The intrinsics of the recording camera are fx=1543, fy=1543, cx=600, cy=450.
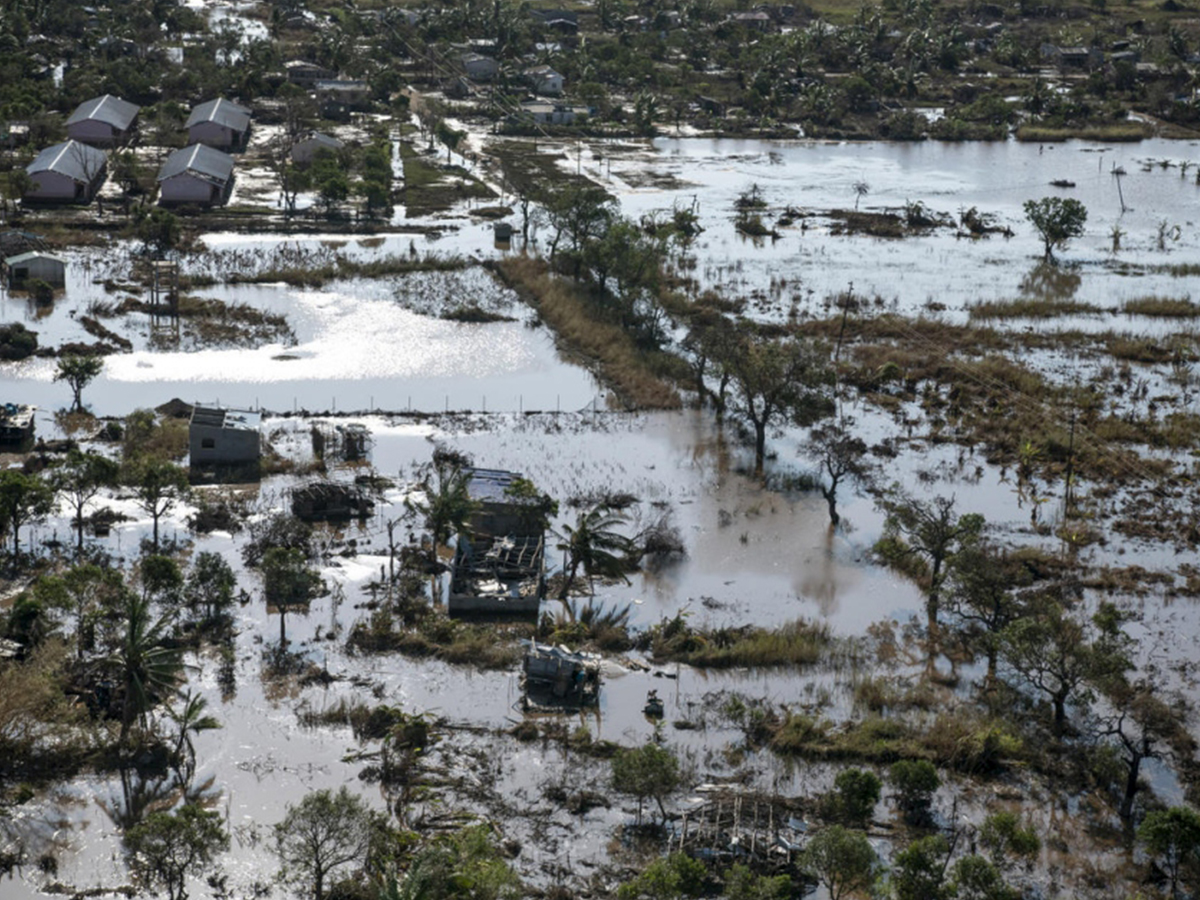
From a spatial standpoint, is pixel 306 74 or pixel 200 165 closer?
pixel 200 165

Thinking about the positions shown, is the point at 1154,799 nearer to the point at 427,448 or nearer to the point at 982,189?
the point at 427,448

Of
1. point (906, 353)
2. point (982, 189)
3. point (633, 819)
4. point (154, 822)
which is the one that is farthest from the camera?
point (982, 189)

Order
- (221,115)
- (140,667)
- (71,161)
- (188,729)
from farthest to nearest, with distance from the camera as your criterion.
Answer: (221,115) < (71,161) < (188,729) < (140,667)

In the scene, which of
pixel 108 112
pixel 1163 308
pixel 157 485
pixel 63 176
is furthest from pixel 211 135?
pixel 157 485

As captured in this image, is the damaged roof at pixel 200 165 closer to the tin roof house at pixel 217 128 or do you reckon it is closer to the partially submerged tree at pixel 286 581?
the tin roof house at pixel 217 128

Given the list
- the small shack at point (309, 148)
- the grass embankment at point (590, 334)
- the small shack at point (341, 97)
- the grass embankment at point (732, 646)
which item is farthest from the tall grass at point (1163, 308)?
the small shack at point (341, 97)

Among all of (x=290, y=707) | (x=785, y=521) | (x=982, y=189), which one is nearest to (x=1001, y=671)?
(x=785, y=521)

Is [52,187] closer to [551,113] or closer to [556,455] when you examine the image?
[551,113]
